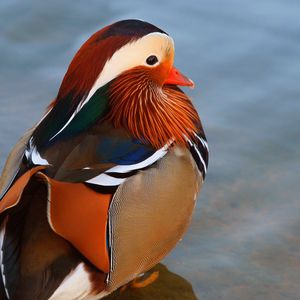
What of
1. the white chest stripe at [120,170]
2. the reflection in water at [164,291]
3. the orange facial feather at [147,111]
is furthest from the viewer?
the reflection in water at [164,291]

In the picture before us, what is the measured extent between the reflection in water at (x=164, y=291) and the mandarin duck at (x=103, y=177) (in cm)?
26

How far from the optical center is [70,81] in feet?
11.0

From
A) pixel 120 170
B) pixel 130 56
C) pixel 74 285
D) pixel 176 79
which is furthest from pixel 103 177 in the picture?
pixel 176 79

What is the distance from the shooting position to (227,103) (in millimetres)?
4617

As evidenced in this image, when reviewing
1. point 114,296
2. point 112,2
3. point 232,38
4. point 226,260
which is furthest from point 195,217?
point 112,2

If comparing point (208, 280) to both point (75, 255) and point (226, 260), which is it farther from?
point (75, 255)

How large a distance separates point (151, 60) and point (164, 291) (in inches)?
34.9

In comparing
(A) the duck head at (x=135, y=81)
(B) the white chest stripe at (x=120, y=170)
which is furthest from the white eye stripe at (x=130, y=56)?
(B) the white chest stripe at (x=120, y=170)

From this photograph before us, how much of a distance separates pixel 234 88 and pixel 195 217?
104cm

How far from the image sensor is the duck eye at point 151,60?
3.44 meters

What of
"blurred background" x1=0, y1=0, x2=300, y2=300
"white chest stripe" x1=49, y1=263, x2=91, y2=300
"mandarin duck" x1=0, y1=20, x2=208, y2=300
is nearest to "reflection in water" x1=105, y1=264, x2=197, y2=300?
"blurred background" x1=0, y1=0, x2=300, y2=300

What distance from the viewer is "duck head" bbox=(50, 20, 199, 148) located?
3301 mm

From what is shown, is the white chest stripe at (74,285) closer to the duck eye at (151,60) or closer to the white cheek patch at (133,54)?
the white cheek patch at (133,54)

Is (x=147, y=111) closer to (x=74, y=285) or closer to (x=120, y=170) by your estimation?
(x=120, y=170)
